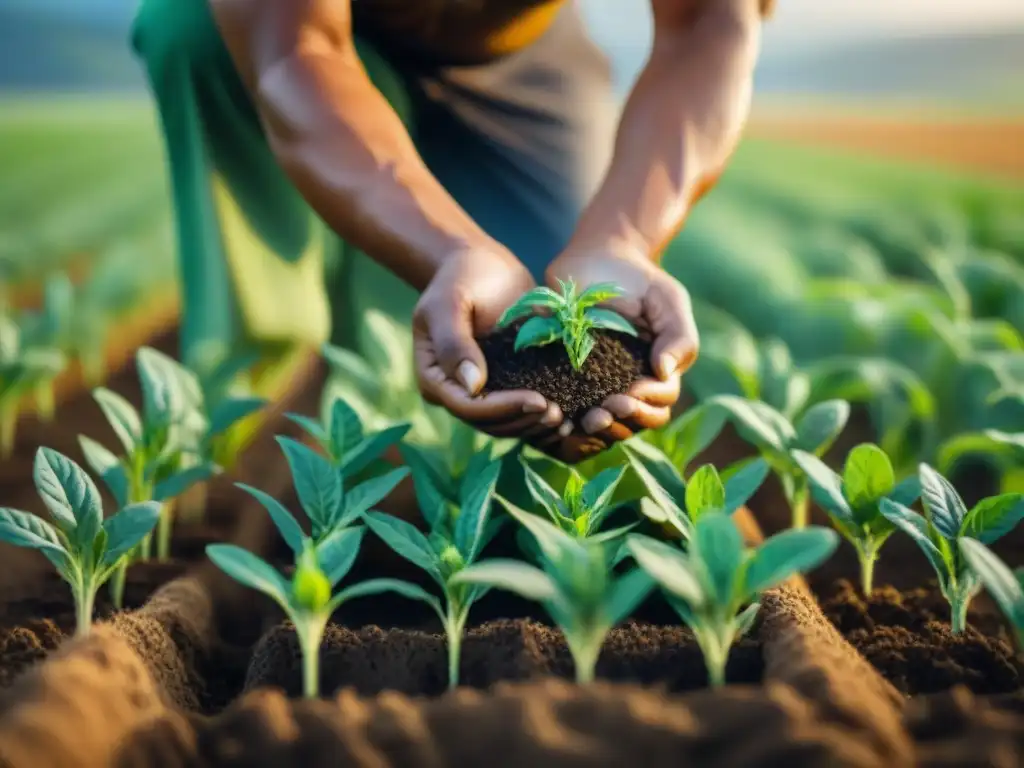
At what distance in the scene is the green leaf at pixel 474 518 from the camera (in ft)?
3.27

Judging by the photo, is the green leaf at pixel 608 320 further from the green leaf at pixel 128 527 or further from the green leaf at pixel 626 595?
the green leaf at pixel 128 527

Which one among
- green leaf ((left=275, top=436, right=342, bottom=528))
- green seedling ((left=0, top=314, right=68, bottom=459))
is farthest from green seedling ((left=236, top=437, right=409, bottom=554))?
green seedling ((left=0, top=314, right=68, bottom=459))

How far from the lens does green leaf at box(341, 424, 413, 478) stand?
116 centimetres

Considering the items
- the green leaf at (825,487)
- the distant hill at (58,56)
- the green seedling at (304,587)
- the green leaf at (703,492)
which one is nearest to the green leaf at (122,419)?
the green seedling at (304,587)

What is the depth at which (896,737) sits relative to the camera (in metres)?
0.71

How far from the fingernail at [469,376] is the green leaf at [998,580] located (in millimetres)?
468

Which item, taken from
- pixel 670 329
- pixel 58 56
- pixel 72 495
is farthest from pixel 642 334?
pixel 58 56

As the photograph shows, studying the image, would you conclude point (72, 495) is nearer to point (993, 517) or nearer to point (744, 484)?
point (744, 484)

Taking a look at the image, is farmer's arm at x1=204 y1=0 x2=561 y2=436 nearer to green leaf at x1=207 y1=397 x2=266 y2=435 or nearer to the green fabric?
green leaf at x1=207 y1=397 x2=266 y2=435

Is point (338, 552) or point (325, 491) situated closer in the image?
point (338, 552)

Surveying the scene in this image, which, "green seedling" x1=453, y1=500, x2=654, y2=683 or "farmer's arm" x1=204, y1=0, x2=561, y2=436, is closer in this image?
"green seedling" x1=453, y1=500, x2=654, y2=683

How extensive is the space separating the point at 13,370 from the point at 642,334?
1.12 meters

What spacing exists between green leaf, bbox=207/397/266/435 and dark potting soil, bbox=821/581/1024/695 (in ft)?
Result: 2.44

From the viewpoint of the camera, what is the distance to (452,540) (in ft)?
3.48
